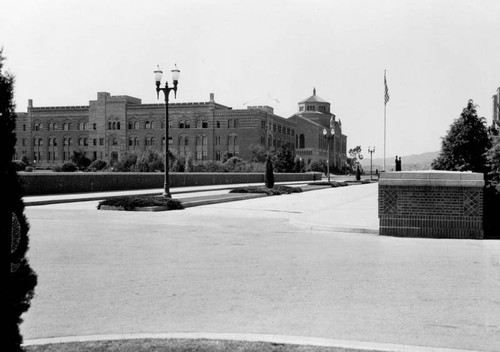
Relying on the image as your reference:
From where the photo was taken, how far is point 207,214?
19.3 metres

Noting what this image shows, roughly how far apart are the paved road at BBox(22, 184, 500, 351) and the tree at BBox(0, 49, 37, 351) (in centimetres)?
189

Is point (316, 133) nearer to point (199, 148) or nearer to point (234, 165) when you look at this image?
point (199, 148)

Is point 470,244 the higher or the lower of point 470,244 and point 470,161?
the lower

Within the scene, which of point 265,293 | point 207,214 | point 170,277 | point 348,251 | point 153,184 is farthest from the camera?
point 153,184

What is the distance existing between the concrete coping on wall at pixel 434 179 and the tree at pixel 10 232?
1095 centimetres

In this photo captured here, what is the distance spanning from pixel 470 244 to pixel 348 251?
3.16 metres

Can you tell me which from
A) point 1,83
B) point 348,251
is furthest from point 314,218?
point 1,83

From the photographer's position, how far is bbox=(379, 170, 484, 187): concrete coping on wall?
12844 millimetres

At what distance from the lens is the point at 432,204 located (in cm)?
1326

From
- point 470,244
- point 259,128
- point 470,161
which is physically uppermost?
point 259,128

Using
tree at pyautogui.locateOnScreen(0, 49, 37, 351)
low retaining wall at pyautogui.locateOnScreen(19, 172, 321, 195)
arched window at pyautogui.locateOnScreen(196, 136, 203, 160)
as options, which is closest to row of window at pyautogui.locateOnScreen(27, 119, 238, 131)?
arched window at pyautogui.locateOnScreen(196, 136, 203, 160)

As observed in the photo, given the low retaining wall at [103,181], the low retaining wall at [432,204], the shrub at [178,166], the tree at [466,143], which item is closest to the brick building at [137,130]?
the shrub at [178,166]

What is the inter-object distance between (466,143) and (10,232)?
24.9 meters

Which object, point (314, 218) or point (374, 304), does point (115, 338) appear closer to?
point (374, 304)
